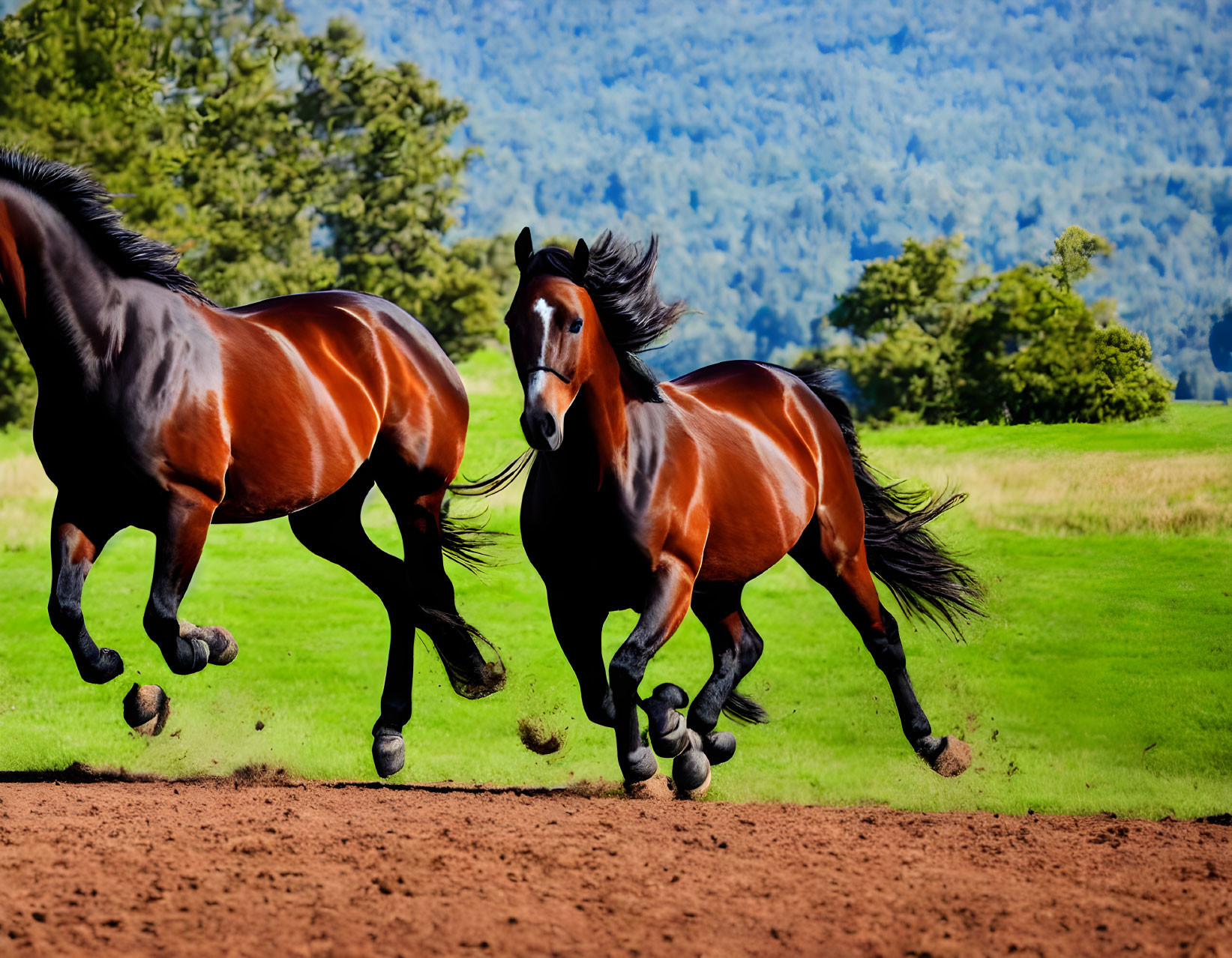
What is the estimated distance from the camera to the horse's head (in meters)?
4.62

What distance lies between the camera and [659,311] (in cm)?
534

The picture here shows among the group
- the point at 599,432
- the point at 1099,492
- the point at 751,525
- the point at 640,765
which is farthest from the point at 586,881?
the point at 1099,492

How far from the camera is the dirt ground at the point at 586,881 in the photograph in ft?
11.9

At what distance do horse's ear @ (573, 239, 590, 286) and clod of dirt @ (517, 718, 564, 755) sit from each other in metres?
2.92

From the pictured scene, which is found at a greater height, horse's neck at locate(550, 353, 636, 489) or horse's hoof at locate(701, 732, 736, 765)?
horse's neck at locate(550, 353, 636, 489)

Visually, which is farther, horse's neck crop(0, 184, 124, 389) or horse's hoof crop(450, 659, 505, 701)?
horse's hoof crop(450, 659, 505, 701)

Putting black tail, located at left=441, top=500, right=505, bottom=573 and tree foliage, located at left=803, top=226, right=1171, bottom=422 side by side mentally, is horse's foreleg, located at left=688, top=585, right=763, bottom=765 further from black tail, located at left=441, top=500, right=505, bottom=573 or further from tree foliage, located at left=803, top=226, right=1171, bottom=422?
tree foliage, located at left=803, top=226, right=1171, bottom=422

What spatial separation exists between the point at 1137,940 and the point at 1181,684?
574 centimetres

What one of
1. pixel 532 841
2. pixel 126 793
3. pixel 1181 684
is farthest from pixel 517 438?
pixel 532 841

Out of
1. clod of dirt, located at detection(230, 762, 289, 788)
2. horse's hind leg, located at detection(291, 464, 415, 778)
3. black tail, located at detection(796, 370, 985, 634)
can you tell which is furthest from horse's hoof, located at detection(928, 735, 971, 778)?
clod of dirt, located at detection(230, 762, 289, 788)

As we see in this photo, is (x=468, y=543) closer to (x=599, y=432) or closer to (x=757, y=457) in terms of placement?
(x=757, y=457)

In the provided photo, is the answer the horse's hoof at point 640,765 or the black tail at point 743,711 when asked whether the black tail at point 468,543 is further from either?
the horse's hoof at point 640,765

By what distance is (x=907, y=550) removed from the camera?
274 inches

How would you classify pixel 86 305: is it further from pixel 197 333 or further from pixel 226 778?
pixel 226 778
